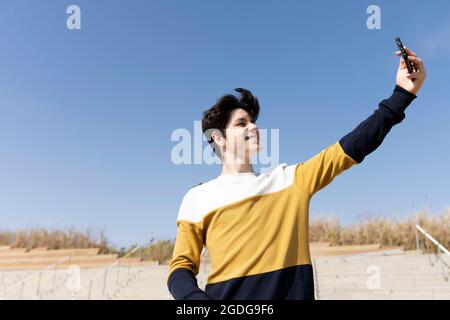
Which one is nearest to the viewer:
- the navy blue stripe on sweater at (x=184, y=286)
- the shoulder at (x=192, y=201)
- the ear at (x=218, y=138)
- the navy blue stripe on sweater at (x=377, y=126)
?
the navy blue stripe on sweater at (x=184, y=286)

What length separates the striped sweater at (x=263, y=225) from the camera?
139 centimetres

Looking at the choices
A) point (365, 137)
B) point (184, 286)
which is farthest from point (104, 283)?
point (365, 137)

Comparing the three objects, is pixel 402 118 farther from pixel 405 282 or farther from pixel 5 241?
pixel 5 241

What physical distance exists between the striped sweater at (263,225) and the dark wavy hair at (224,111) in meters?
0.28

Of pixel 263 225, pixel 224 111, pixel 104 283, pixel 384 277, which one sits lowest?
pixel 104 283

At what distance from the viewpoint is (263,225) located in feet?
4.79

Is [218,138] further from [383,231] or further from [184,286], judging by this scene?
[383,231]

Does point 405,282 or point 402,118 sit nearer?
point 402,118

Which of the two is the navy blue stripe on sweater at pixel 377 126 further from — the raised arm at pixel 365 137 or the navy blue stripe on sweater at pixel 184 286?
the navy blue stripe on sweater at pixel 184 286

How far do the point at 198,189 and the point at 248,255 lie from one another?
0.34 meters

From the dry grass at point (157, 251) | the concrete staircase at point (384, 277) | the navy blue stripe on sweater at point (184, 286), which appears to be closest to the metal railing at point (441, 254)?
the concrete staircase at point (384, 277)

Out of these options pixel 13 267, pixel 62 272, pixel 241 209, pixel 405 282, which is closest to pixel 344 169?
pixel 241 209

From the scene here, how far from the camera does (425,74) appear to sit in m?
1.50

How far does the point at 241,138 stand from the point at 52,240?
46.1ft
